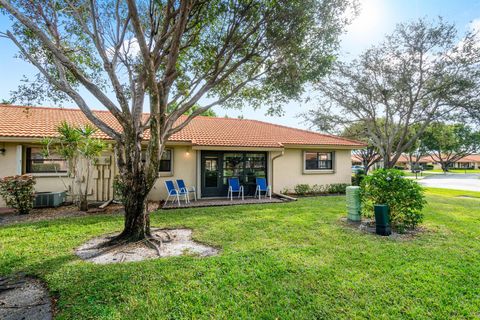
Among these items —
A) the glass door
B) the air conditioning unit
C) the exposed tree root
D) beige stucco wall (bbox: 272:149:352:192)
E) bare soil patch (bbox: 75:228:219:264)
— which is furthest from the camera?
beige stucco wall (bbox: 272:149:352:192)

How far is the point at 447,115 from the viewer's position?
16.2 meters

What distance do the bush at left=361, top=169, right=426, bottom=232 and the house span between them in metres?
6.06

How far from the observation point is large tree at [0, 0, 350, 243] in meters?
5.16

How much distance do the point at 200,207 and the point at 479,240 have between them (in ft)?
27.5

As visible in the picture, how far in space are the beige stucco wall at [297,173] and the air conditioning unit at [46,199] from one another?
996 cm

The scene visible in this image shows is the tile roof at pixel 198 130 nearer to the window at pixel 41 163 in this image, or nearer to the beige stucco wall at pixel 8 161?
the beige stucco wall at pixel 8 161

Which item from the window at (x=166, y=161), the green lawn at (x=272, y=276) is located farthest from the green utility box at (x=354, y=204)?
the window at (x=166, y=161)

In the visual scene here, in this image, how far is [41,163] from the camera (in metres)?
9.98

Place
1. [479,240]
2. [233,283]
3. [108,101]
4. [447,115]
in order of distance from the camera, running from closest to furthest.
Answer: [233,283] → [108,101] → [479,240] → [447,115]

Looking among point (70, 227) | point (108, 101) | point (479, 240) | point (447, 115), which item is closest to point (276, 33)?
point (108, 101)

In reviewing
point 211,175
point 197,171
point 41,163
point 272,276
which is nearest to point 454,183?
point 211,175

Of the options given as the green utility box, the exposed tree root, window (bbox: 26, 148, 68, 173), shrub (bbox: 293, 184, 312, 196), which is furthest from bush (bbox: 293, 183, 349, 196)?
window (bbox: 26, 148, 68, 173)

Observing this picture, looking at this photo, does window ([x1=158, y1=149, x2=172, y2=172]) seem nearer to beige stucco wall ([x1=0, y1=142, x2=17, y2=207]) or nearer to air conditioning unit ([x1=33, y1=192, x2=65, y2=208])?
air conditioning unit ([x1=33, y1=192, x2=65, y2=208])

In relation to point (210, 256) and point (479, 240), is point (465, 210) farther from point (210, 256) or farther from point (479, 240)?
point (210, 256)
